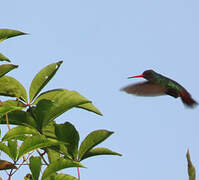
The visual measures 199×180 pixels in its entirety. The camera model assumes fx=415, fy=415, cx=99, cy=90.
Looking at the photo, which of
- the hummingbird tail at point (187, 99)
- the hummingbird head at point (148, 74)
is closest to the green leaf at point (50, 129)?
the hummingbird head at point (148, 74)

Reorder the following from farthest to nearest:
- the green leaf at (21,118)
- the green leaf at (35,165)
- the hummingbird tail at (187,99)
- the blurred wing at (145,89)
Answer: the blurred wing at (145,89) < the hummingbird tail at (187,99) < the green leaf at (21,118) < the green leaf at (35,165)

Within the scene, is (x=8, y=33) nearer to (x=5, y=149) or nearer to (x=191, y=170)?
(x=5, y=149)

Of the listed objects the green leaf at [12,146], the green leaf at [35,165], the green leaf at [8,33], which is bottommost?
the green leaf at [35,165]

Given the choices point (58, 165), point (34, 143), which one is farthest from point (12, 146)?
point (58, 165)

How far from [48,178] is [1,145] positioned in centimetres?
44

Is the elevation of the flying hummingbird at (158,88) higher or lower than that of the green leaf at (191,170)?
lower

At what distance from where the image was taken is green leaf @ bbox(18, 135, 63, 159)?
101 inches

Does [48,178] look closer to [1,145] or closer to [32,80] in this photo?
[1,145]

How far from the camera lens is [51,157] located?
322 cm

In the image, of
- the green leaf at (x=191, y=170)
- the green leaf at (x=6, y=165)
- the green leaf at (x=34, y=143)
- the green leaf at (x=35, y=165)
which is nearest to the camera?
the green leaf at (x=191, y=170)

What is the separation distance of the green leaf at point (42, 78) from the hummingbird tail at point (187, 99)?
3.20m

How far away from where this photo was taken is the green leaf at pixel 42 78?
3166 millimetres

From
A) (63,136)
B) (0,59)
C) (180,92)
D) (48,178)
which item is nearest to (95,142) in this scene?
(63,136)

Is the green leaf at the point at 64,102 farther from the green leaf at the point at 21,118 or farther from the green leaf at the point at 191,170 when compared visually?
the green leaf at the point at 191,170
